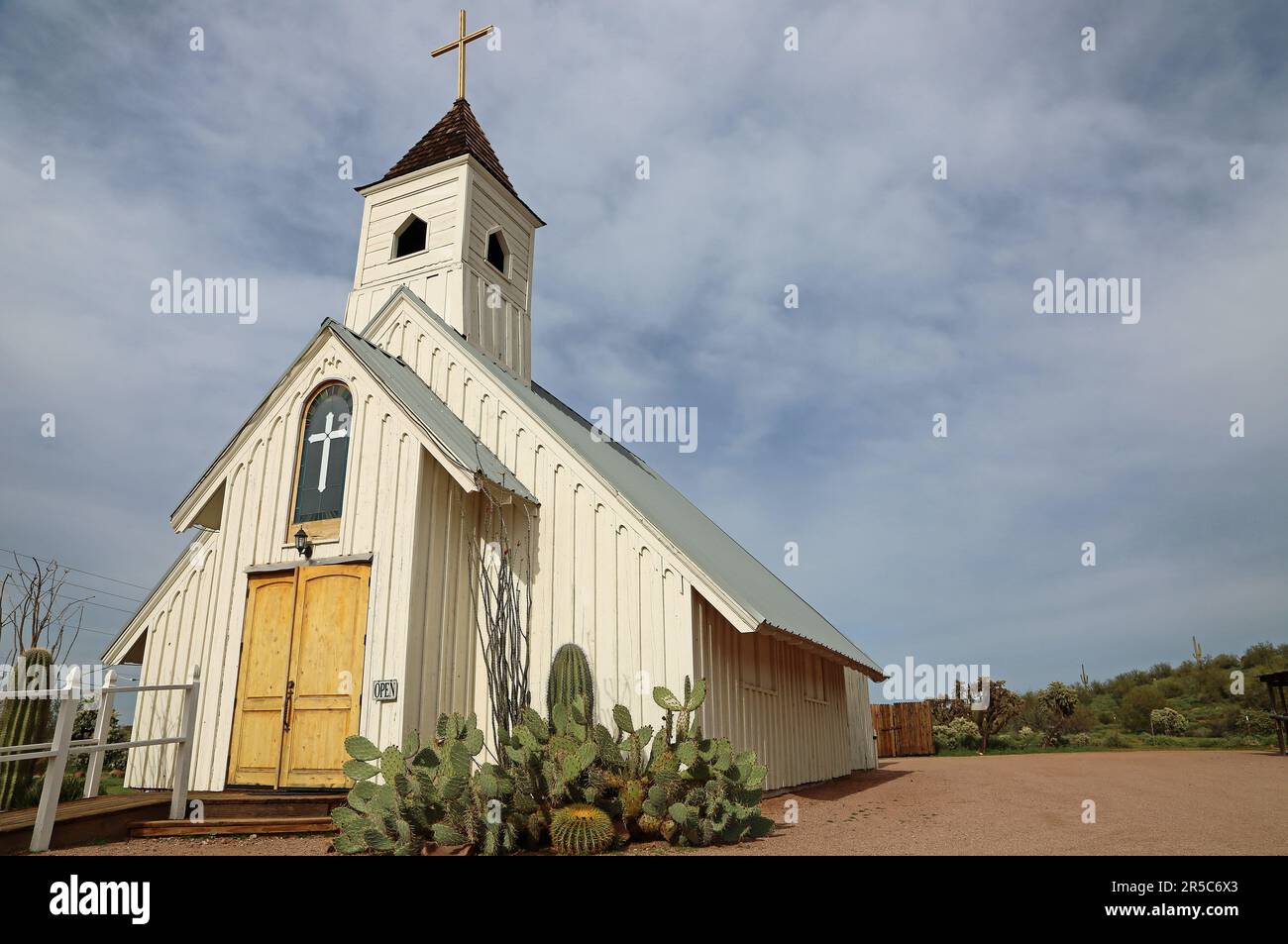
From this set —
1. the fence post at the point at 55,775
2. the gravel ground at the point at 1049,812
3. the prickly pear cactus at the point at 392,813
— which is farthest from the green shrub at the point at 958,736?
the fence post at the point at 55,775

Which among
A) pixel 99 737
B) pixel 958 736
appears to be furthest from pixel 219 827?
pixel 958 736

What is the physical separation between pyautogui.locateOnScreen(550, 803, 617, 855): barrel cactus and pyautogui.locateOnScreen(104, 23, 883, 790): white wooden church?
2391mm

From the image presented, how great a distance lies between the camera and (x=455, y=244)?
15.0 meters

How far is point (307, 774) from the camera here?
9625mm

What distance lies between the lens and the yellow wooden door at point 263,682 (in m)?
9.93

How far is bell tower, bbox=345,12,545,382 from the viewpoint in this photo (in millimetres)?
14812

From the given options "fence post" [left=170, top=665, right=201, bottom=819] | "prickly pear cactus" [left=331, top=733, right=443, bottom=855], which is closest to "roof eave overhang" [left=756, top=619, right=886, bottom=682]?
"prickly pear cactus" [left=331, top=733, right=443, bottom=855]

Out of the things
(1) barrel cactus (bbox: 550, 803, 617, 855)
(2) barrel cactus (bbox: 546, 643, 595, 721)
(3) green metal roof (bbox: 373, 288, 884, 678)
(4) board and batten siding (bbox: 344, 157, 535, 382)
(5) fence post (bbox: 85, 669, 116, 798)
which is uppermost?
(4) board and batten siding (bbox: 344, 157, 535, 382)

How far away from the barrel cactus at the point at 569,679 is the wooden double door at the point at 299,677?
89.4 inches

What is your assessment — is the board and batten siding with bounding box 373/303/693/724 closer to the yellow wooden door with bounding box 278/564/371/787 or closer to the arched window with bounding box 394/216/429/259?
the yellow wooden door with bounding box 278/564/371/787

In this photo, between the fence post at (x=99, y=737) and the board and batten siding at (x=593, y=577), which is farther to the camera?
the board and batten siding at (x=593, y=577)

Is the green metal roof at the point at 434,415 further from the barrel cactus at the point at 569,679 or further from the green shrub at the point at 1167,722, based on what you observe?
the green shrub at the point at 1167,722
